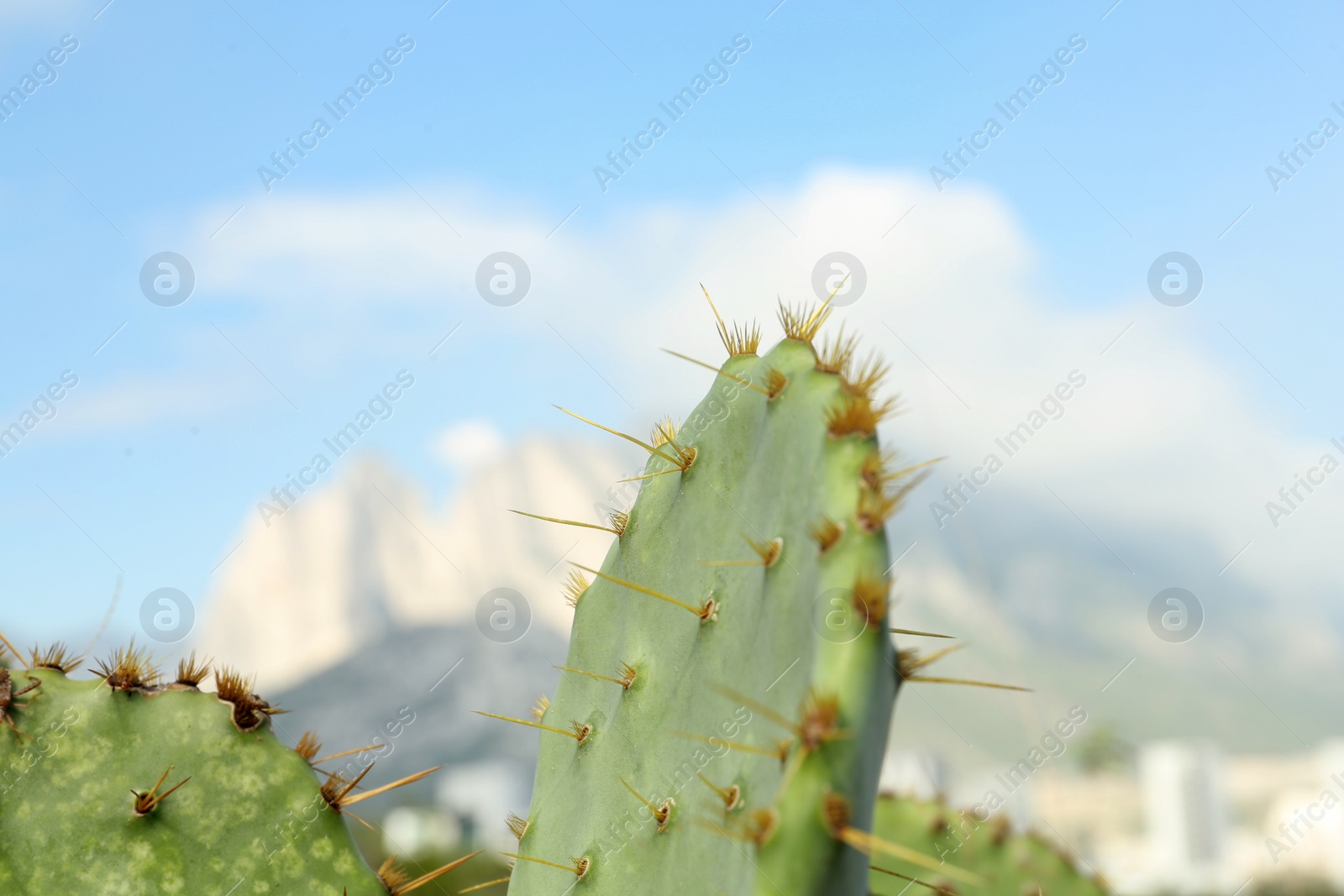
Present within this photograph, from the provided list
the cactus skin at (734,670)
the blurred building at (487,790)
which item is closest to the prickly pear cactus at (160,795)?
the cactus skin at (734,670)

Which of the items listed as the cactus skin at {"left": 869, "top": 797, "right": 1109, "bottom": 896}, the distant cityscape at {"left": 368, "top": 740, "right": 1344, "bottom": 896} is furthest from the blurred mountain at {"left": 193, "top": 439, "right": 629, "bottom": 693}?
the cactus skin at {"left": 869, "top": 797, "right": 1109, "bottom": 896}

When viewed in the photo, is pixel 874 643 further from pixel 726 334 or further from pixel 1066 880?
pixel 1066 880

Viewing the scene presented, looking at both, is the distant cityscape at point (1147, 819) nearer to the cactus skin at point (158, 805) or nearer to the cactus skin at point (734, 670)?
the cactus skin at point (158, 805)

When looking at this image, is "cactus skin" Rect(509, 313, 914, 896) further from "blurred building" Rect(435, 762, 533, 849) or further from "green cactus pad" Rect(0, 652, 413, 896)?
"blurred building" Rect(435, 762, 533, 849)

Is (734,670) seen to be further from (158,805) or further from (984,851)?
(984,851)

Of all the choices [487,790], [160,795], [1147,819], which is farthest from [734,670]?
[487,790]

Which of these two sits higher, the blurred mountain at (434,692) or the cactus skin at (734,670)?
the cactus skin at (734,670)
